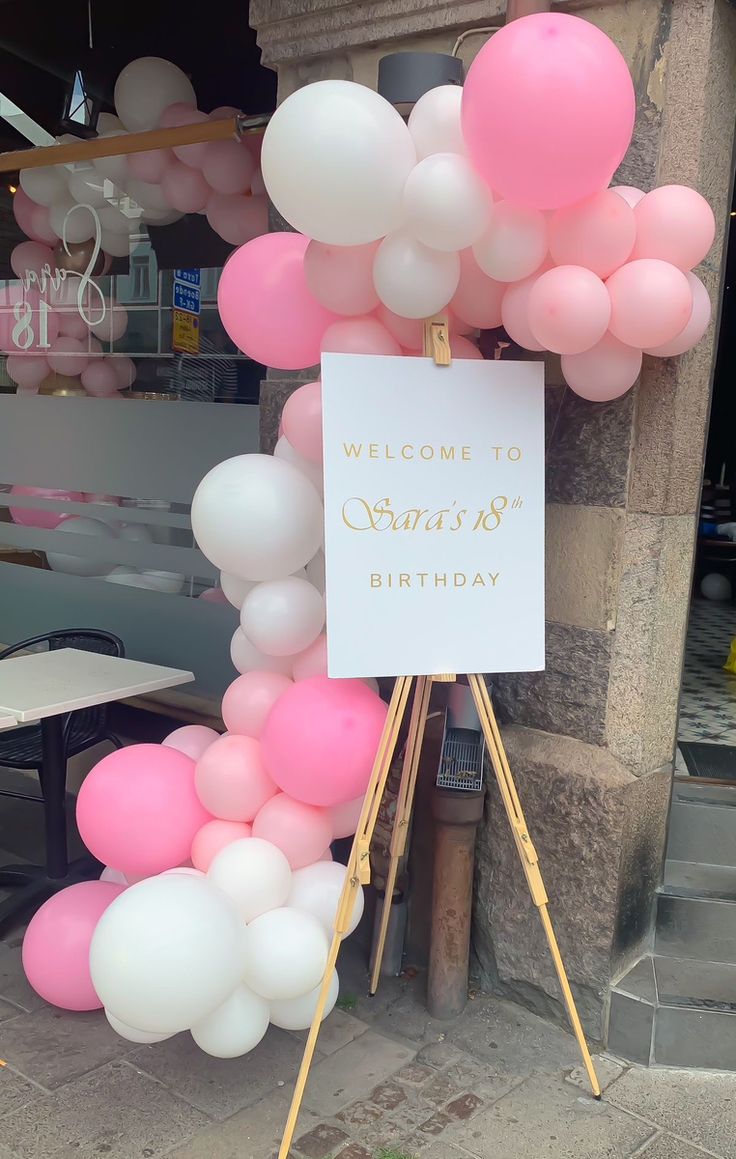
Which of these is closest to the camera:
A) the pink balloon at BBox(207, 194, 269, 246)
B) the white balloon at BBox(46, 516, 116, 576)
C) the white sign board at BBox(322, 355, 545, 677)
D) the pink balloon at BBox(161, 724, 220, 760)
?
the white sign board at BBox(322, 355, 545, 677)

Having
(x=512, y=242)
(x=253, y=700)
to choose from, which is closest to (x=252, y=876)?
(x=253, y=700)

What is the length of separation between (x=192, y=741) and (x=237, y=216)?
2238 mm

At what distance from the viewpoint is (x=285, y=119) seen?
6.33 ft

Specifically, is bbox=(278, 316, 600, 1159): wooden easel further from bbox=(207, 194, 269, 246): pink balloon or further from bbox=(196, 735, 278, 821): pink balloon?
A: bbox=(207, 194, 269, 246): pink balloon

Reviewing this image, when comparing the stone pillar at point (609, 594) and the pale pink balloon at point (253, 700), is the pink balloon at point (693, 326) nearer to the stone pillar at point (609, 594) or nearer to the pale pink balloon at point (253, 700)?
the stone pillar at point (609, 594)

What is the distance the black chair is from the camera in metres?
3.29

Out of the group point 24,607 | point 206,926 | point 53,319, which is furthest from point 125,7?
point 206,926

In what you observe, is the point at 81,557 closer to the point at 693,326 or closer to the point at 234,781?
the point at 234,781

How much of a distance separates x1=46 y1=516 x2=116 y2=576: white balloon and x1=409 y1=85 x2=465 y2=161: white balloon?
269 cm

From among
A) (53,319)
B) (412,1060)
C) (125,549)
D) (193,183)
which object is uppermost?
(193,183)

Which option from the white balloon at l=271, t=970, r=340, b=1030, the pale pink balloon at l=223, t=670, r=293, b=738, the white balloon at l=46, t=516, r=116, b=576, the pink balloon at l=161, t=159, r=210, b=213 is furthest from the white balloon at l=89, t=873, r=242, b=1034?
the pink balloon at l=161, t=159, r=210, b=213

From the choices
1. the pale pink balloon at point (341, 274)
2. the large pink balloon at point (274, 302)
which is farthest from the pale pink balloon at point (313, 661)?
the pale pink balloon at point (341, 274)

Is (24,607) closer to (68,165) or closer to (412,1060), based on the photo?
(68,165)

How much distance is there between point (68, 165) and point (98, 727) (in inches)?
101
